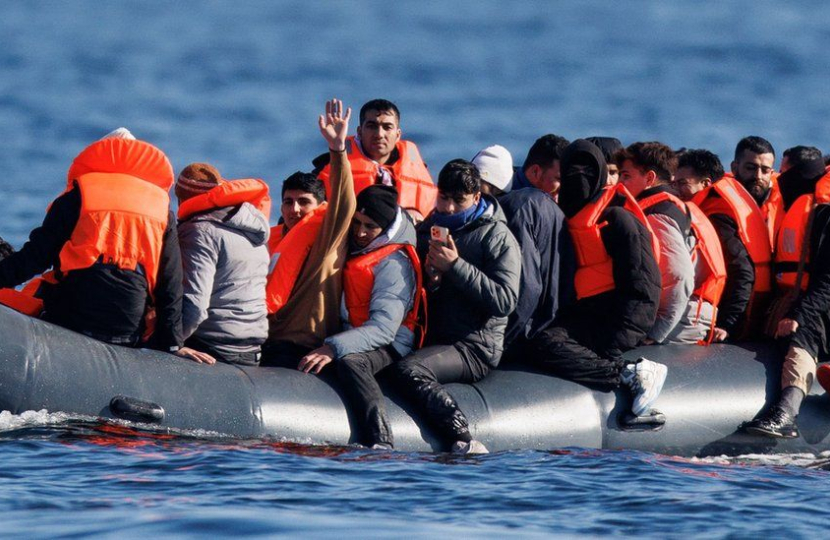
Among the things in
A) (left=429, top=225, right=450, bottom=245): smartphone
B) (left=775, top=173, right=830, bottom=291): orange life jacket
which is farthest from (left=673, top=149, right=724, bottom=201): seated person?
(left=429, top=225, right=450, bottom=245): smartphone

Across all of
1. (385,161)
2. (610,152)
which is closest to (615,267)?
(610,152)

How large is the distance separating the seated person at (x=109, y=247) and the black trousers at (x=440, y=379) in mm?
1418

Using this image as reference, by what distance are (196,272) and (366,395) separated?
3.94ft

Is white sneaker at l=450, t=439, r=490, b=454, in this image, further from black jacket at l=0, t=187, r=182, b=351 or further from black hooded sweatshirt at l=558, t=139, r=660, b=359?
black jacket at l=0, t=187, r=182, b=351

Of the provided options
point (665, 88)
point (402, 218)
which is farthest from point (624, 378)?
point (665, 88)

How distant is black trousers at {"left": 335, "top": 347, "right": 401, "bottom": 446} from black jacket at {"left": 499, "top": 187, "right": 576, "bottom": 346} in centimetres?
101

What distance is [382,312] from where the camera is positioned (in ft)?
28.2

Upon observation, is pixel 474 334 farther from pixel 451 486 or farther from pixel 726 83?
pixel 726 83

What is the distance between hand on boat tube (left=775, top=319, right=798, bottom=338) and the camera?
9.55 m

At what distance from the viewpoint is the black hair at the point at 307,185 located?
9164 mm

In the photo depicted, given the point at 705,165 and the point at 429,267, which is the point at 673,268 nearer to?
the point at 705,165

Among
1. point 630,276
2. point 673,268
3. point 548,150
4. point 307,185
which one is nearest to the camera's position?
point 630,276

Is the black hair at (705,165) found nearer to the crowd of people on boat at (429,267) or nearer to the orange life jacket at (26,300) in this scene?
the crowd of people on boat at (429,267)

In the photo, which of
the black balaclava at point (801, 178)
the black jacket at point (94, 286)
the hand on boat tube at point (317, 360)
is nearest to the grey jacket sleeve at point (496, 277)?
the hand on boat tube at point (317, 360)
